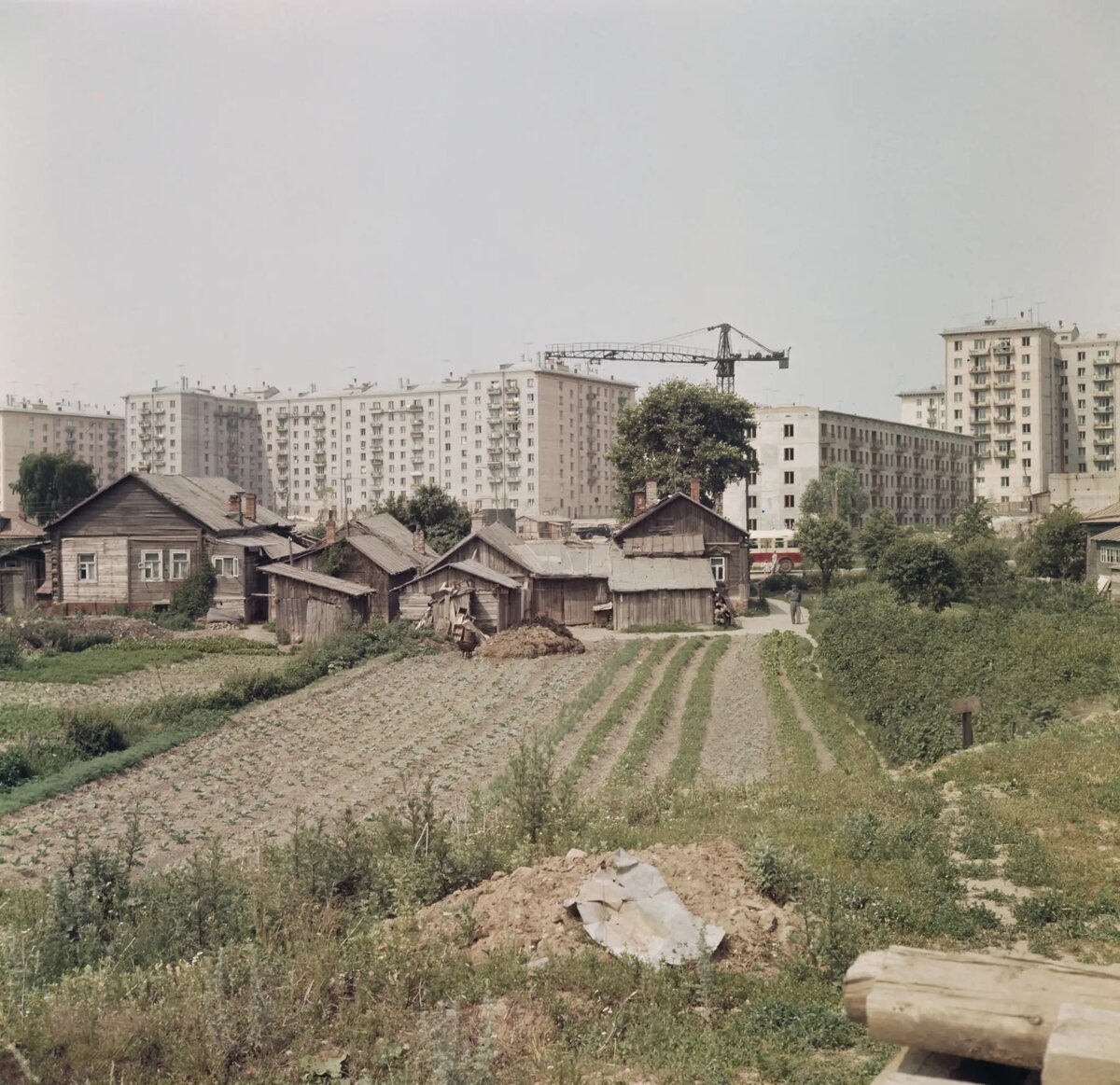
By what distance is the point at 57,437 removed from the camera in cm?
13512

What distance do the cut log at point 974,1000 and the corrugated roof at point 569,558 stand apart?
120ft

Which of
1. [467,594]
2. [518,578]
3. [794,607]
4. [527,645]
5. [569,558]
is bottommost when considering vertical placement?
[527,645]

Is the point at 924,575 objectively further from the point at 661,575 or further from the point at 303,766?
the point at 303,766

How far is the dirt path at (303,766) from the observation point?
49.2ft

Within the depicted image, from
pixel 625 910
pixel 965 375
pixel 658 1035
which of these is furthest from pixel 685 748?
pixel 965 375

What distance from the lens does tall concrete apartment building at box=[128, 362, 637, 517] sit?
389 ft

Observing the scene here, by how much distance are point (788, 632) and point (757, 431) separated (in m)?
54.5

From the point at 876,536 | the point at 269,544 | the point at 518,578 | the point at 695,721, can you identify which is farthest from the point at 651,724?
the point at 876,536

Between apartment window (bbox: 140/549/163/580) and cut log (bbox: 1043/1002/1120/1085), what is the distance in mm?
43179

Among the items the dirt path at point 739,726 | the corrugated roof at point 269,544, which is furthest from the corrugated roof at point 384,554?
the dirt path at point 739,726

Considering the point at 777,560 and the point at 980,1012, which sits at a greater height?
the point at 777,560

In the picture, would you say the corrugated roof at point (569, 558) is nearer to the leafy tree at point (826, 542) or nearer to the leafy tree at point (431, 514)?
the leafy tree at point (826, 542)

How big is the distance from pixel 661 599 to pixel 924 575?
32.1ft

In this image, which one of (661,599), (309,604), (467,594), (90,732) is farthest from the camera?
(661,599)
